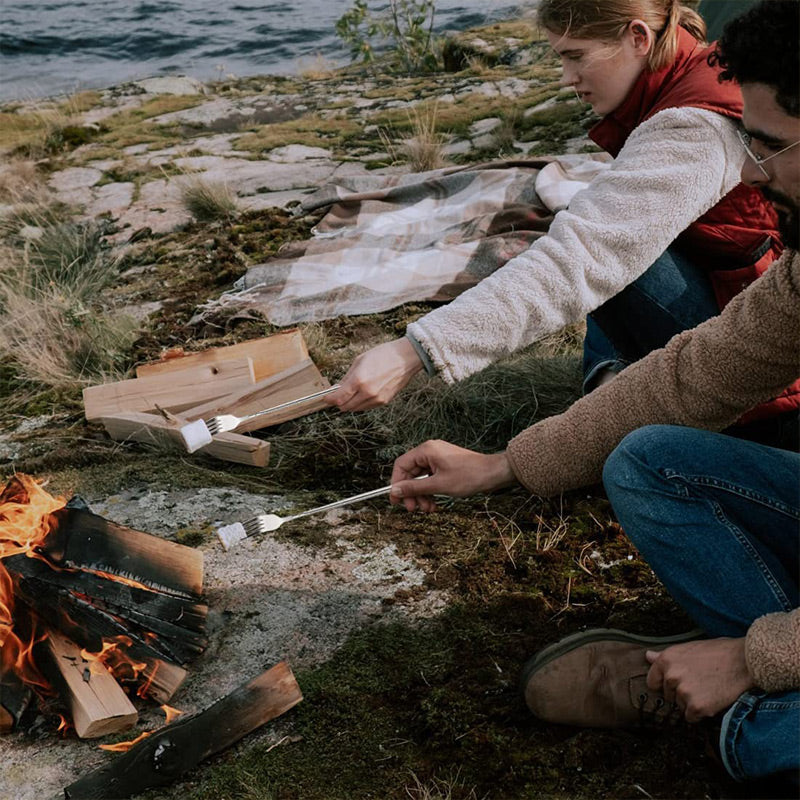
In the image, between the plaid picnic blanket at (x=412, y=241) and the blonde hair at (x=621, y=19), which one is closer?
the blonde hair at (x=621, y=19)

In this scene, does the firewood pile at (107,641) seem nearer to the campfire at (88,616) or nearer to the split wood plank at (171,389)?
the campfire at (88,616)

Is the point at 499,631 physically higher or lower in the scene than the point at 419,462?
lower

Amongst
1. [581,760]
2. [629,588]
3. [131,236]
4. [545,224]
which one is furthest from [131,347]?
[581,760]

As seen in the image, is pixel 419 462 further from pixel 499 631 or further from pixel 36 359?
pixel 36 359

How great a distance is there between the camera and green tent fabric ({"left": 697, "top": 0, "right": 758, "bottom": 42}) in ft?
20.0

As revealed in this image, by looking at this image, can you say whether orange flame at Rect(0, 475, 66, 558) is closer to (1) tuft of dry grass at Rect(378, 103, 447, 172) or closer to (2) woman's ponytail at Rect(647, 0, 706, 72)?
(2) woman's ponytail at Rect(647, 0, 706, 72)

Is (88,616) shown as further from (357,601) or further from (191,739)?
(357,601)

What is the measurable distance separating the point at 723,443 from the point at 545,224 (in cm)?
278

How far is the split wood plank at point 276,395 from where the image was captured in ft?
11.3

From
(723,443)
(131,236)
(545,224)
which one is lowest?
(131,236)

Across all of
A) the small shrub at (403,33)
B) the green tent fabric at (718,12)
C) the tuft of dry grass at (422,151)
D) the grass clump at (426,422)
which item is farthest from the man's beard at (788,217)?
the small shrub at (403,33)

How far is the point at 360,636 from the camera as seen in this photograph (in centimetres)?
228

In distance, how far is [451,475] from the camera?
85.5 inches

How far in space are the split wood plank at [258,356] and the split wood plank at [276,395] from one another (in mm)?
175
